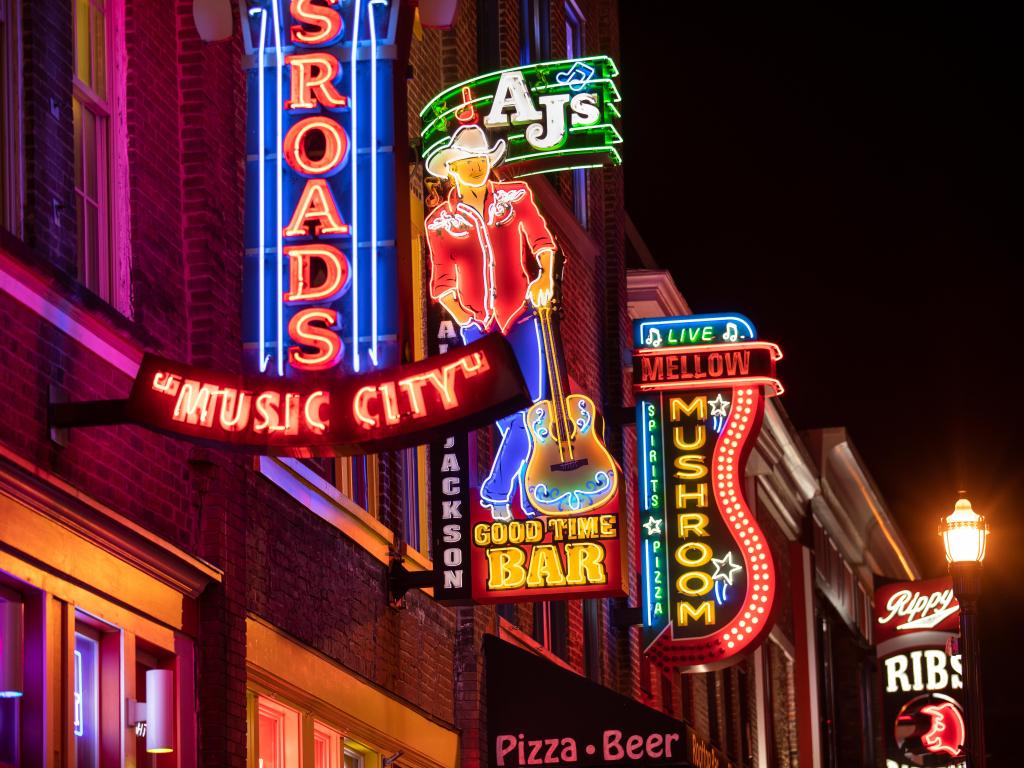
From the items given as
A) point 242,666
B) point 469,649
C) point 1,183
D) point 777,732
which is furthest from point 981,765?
point 777,732

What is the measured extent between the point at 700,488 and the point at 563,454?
4.54 m

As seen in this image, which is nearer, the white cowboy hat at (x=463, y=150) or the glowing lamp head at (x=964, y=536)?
the white cowboy hat at (x=463, y=150)

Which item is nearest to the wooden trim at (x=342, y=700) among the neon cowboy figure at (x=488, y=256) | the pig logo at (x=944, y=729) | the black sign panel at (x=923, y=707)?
the neon cowboy figure at (x=488, y=256)

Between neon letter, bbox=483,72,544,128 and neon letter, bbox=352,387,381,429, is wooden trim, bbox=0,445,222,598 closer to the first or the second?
neon letter, bbox=352,387,381,429

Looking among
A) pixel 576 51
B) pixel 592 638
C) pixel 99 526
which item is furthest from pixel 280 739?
pixel 576 51

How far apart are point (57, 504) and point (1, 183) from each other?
67.0 inches

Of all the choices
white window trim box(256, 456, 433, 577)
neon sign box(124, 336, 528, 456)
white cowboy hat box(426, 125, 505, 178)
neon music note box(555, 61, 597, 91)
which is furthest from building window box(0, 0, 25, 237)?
neon music note box(555, 61, 597, 91)

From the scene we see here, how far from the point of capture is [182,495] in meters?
13.0

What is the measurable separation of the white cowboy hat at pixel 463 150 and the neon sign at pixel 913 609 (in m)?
25.2

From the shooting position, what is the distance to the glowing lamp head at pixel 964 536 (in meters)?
21.4

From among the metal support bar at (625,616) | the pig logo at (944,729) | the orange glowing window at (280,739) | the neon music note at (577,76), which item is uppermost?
the neon music note at (577,76)

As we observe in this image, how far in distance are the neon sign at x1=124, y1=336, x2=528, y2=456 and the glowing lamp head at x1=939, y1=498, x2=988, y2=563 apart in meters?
11.1

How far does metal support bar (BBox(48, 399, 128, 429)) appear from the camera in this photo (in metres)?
11.2

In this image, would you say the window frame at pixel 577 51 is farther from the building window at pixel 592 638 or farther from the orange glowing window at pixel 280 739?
the orange glowing window at pixel 280 739
